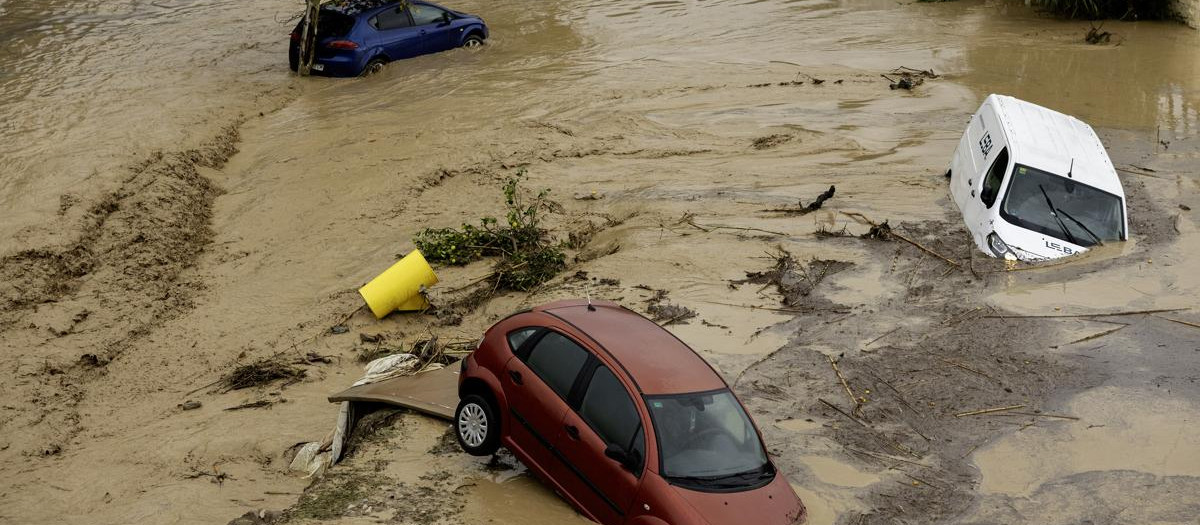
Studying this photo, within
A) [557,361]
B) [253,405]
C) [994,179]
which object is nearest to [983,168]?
[994,179]

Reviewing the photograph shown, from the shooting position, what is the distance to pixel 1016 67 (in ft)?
65.0

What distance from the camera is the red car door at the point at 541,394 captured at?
708 centimetres

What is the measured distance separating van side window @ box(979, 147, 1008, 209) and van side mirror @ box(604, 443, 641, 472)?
22.5ft

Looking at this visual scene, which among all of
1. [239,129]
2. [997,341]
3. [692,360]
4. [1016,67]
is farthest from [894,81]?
[692,360]

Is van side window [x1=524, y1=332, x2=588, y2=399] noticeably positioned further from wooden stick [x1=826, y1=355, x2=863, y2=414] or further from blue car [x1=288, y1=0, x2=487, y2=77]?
blue car [x1=288, y1=0, x2=487, y2=77]

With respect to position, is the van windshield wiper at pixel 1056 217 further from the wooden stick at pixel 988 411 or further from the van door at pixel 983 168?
the wooden stick at pixel 988 411

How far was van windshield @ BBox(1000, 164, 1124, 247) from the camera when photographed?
11.5 meters

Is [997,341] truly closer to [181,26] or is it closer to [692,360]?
[692,360]

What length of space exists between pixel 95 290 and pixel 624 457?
7327mm

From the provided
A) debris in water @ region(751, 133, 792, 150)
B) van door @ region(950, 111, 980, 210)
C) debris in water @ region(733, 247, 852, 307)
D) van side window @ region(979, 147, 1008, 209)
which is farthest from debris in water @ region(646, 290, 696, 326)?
debris in water @ region(751, 133, 792, 150)

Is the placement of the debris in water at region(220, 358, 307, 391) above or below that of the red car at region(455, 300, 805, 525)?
below

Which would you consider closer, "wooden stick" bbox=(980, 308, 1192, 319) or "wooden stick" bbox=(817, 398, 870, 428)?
"wooden stick" bbox=(817, 398, 870, 428)

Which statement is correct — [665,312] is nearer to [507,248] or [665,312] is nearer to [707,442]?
[507,248]

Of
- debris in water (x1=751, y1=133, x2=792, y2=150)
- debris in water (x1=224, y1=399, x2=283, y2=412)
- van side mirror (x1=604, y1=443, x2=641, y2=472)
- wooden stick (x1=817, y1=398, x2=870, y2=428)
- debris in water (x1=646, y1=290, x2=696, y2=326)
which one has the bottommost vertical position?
debris in water (x1=224, y1=399, x2=283, y2=412)
